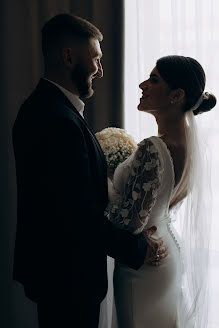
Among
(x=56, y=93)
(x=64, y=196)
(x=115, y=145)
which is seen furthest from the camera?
(x=115, y=145)

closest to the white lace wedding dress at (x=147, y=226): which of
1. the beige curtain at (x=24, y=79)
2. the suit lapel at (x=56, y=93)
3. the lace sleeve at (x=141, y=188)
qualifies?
the lace sleeve at (x=141, y=188)

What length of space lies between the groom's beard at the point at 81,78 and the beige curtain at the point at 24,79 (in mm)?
777

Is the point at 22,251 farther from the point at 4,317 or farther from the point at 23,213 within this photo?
the point at 4,317

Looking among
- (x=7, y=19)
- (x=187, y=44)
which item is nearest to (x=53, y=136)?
(x=187, y=44)

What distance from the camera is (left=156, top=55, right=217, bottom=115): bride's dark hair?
1662 millimetres

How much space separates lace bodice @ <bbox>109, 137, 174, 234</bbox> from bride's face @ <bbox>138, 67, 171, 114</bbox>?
19cm

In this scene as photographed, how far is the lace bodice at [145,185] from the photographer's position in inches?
62.2

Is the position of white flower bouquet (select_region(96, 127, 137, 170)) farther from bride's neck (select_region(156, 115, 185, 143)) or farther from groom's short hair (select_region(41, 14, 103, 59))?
groom's short hair (select_region(41, 14, 103, 59))

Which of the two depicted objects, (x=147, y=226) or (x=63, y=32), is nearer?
(x=63, y=32)

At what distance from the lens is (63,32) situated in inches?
61.2

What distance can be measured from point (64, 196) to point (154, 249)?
48 centimetres

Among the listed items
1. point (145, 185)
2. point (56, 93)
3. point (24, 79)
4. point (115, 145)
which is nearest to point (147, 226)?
point (145, 185)

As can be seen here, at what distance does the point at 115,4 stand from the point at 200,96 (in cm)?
98

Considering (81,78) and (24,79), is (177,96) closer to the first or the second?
(81,78)
